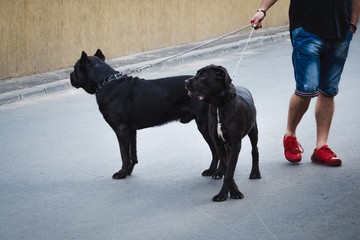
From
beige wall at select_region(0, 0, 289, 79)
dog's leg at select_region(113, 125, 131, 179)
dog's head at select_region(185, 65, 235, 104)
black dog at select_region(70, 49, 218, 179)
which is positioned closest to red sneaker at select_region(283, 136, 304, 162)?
black dog at select_region(70, 49, 218, 179)

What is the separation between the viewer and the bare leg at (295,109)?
5.93 metres

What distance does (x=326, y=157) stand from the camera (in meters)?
5.84

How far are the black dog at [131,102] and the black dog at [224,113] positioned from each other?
2.10 ft

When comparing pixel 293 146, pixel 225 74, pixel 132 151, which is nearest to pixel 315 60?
pixel 293 146

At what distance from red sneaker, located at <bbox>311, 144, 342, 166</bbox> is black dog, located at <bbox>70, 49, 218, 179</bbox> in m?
0.97

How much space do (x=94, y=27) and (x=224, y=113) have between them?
881cm

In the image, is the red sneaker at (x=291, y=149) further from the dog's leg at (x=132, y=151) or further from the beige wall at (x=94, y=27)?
the beige wall at (x=94, y=27)

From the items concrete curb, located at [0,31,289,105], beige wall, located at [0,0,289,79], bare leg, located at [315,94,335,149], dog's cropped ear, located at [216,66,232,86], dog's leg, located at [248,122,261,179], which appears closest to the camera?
dog's cropped ear, located at [216,66,232,86]

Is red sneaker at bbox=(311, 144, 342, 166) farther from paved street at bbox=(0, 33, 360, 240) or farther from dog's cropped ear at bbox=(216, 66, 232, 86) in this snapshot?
dog's cropped ear at bbox=(216, 66, 232, 86)

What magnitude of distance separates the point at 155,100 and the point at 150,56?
26.3 feet

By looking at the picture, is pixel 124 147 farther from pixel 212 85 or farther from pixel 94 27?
pixel 94 27

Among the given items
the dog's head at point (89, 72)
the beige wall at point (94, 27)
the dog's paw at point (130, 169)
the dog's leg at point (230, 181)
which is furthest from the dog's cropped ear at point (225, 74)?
the beige wall at point (94, 27)

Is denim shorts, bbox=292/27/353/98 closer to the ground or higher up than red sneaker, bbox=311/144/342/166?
higher up

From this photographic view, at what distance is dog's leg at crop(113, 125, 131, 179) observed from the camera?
5805 mm
